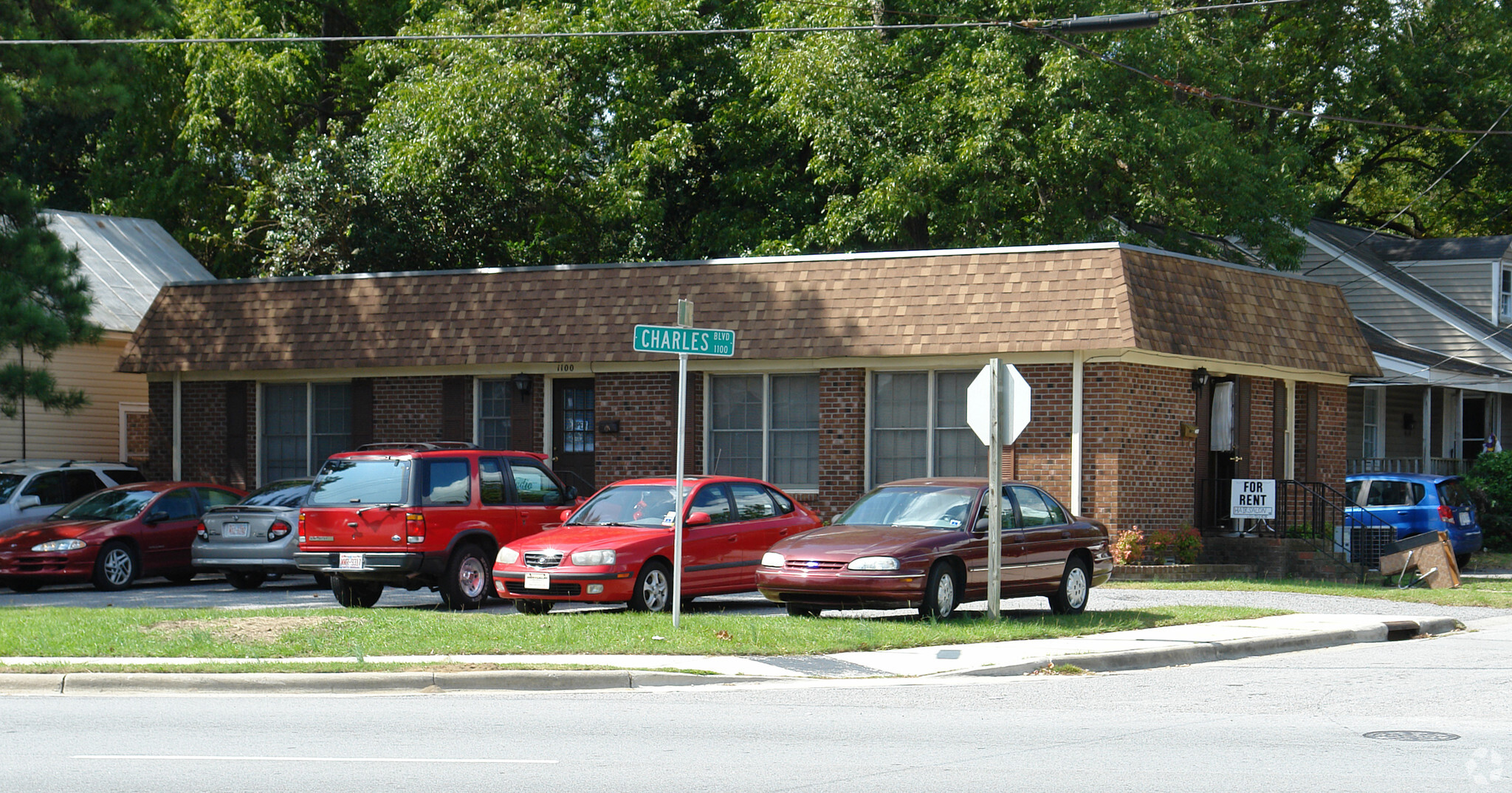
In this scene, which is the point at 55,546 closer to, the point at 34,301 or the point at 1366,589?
the point at 34,301

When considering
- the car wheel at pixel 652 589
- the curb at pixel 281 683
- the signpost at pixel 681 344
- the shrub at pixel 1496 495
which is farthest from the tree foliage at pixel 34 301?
the shrub at pixel 1496 495

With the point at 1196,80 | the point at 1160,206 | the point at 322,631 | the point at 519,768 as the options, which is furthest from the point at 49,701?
→ the point at 1196,80

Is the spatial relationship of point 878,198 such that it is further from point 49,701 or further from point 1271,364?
point 49,701

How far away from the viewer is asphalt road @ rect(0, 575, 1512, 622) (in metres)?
18.2

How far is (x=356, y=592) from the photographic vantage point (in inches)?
711

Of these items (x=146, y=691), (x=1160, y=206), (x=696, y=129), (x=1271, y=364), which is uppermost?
(x=696, y=129)

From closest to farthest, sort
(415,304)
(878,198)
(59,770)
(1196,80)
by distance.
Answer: (59,770) < (415,304) < (878,198) < (1196,80)

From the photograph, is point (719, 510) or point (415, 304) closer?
point (719, 510)

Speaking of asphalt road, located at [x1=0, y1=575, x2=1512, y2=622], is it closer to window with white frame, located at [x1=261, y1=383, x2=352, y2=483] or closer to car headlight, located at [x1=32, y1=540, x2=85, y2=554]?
car headlight, located at [x1=32, y1=540, x2=85, y2=554]

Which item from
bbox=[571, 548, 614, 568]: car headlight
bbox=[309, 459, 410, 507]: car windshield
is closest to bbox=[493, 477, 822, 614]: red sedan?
bbox=[571, 548, 614, 568]: car headlight

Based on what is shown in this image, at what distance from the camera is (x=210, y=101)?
36.0m

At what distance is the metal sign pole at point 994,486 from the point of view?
50.6 ft

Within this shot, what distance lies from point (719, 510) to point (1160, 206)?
47.4 feet

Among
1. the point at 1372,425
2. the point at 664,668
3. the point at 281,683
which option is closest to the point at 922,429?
the point at 664,668
